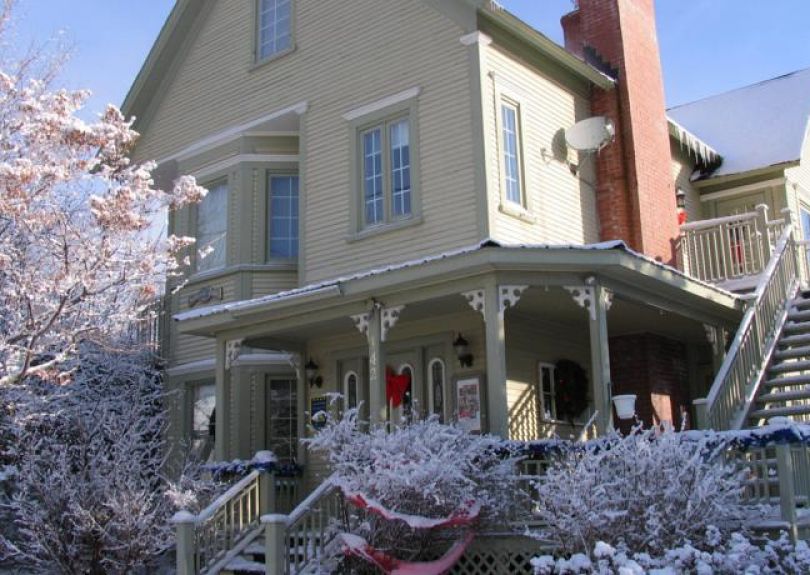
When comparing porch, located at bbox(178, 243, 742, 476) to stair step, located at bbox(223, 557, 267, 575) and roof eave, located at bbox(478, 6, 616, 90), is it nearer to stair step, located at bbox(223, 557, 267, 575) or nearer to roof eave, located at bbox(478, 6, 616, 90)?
stair step, located at bbox(223, 557, 267, 575)

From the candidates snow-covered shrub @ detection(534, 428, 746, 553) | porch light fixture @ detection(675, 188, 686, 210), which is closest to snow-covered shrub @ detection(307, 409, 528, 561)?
snow-covered shrub @ detection(534, 428, 746, 553)

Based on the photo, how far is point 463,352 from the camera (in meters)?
12.8

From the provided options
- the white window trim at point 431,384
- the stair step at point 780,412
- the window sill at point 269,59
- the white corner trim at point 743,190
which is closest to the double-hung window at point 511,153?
the white window trim at point 431,384

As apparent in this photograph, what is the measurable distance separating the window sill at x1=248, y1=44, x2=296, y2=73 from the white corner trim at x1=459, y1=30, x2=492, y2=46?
12.8 feet

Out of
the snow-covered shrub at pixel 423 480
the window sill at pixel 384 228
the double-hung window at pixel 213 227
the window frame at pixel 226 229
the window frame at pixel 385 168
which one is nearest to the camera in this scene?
the snow-covered shrub at pixel 423 480

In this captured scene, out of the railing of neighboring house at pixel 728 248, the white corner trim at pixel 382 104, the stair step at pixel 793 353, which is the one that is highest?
the white corner trim at pixel 382 104

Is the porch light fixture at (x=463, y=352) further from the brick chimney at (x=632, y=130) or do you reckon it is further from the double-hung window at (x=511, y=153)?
the brick chimney at (x=632, y=130)

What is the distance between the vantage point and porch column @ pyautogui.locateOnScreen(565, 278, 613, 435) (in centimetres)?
1084

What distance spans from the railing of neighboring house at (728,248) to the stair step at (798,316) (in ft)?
3.27

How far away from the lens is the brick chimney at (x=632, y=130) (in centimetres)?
1480

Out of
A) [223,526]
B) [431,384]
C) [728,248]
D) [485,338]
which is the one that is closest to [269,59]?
[431,384]

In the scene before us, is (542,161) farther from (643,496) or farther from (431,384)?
(643,496)

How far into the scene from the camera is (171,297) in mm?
17469

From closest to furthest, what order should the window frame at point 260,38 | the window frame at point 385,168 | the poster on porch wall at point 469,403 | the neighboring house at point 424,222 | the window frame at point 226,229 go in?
1. the neighboring house at point 424,222
2. the poster on porch wall at point 469,403
3. the window frame at point 385,168
4. the window frame at point 260,38
5. the window frame at point 226,229
